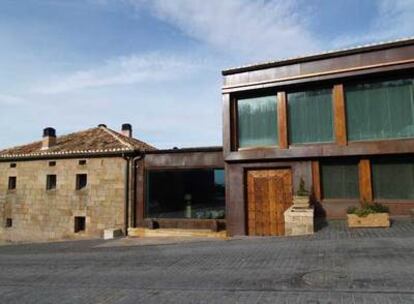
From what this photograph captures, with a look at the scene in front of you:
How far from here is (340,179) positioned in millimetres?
13891

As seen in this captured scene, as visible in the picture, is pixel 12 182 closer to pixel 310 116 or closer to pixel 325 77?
pixel 310 116

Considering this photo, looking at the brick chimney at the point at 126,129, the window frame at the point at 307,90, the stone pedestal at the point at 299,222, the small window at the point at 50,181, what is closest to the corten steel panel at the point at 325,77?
the window frame at the point at 307,90

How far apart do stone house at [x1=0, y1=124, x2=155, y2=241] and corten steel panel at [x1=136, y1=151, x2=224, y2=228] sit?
0.53 meters

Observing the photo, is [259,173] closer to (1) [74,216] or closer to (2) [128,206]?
(2) [128,206]

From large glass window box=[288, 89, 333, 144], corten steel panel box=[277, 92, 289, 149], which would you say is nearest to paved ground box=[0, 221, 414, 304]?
large glass window box=[288, 89, 333, 144]

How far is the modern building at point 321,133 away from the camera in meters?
13.2

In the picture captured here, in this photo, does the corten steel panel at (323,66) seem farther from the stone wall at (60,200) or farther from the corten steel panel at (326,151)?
the stone wall at (60,200)

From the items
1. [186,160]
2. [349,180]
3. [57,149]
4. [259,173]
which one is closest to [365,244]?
[349,180]

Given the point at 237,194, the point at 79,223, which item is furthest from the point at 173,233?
the point at 79,223

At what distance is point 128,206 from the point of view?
725 inches

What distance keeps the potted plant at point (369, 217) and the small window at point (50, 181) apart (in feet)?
49.8

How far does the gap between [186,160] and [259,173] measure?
3952 mm

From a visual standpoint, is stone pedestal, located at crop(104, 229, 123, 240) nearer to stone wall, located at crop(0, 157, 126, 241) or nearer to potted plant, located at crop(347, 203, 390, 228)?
stone wall, located at crop(0, 157, 126, 241)

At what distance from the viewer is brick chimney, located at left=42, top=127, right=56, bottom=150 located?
884 inches
